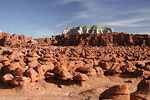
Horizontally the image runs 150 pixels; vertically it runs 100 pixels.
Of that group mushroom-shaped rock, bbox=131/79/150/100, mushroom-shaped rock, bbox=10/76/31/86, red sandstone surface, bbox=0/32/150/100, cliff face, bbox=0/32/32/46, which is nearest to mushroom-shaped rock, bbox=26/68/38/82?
red sandstone surface, bbox=0/32/150/100

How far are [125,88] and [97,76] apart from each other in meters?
9.01

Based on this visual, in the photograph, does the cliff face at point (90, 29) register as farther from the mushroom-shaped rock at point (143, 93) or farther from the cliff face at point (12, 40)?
the mushroom-shaped rock at point (143, 93)

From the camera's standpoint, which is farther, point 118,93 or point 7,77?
point 7,77

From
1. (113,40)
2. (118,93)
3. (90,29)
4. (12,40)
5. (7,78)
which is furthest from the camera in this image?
(90,29)

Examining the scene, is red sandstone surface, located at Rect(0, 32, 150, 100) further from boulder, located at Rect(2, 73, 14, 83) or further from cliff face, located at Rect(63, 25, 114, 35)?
cliff face, located at Rect(63, 25, 114, 35)

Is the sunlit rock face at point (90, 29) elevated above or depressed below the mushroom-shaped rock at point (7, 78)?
→ above

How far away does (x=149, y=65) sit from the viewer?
19.1 metres

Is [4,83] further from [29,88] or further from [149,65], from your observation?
[149,65]

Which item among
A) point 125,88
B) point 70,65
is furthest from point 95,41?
point 125,88

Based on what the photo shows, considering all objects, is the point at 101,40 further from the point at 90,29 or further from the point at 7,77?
the point at 90,29

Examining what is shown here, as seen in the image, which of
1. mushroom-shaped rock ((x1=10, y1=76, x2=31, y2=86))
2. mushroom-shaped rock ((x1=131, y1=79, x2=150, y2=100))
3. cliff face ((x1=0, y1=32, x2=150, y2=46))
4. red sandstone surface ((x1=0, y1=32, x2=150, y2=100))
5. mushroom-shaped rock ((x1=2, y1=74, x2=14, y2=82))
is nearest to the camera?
mushroom-shaped rock ((x1=131, y1=79, x2=150, y2=100))

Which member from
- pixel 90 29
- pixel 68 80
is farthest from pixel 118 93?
pixel 90 29

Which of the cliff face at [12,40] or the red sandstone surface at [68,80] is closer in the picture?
the red sandstone surface at [68,80]

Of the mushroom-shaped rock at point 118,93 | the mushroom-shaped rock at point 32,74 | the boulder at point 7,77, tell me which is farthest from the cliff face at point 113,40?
the mushroom-shaped rock at point 118,93
